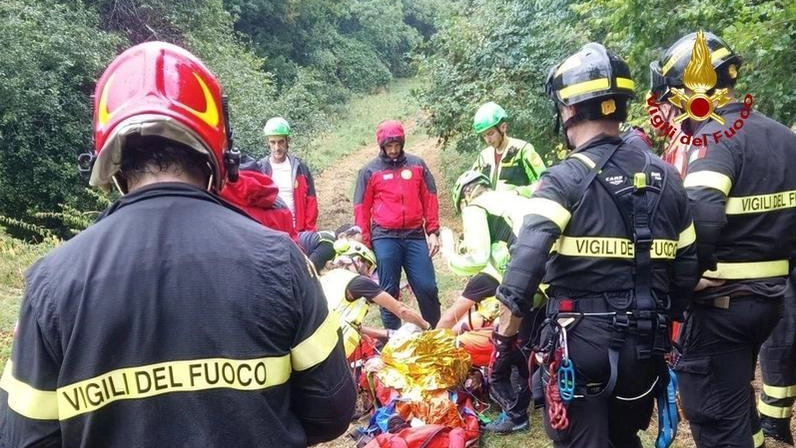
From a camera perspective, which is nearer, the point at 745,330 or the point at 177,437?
the point at 177,437

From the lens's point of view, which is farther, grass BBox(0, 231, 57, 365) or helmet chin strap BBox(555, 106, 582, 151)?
grass BBox(0, 231, 57, 365)

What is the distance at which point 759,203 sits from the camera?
3051 millimetres

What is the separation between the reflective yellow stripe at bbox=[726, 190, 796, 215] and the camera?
305 centimetres

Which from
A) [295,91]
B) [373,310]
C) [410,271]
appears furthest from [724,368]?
[295,91]

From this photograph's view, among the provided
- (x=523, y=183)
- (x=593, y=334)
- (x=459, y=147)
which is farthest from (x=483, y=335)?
(x=459, y=147)

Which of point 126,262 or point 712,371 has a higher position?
point 126,262

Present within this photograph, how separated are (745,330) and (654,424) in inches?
63.7

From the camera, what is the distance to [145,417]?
53.4 inches

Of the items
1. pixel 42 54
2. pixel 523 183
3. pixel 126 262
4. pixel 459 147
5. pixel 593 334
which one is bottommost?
pixel 593 334

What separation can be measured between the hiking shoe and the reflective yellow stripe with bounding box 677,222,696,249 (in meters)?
2.11

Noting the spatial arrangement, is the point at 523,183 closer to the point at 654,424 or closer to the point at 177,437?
the point at 654,424

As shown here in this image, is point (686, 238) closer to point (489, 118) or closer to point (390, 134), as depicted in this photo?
point (489, 118)

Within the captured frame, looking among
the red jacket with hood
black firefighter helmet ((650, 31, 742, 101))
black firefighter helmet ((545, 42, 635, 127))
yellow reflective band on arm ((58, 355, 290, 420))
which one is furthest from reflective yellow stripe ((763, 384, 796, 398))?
yellow reflective band on arm ((58, 355, 290, 420))

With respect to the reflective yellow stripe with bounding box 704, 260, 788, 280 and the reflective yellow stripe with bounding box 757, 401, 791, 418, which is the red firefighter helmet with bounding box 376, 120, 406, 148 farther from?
the reflective yellow stripe with bounding box 757, 401, 791, 418
